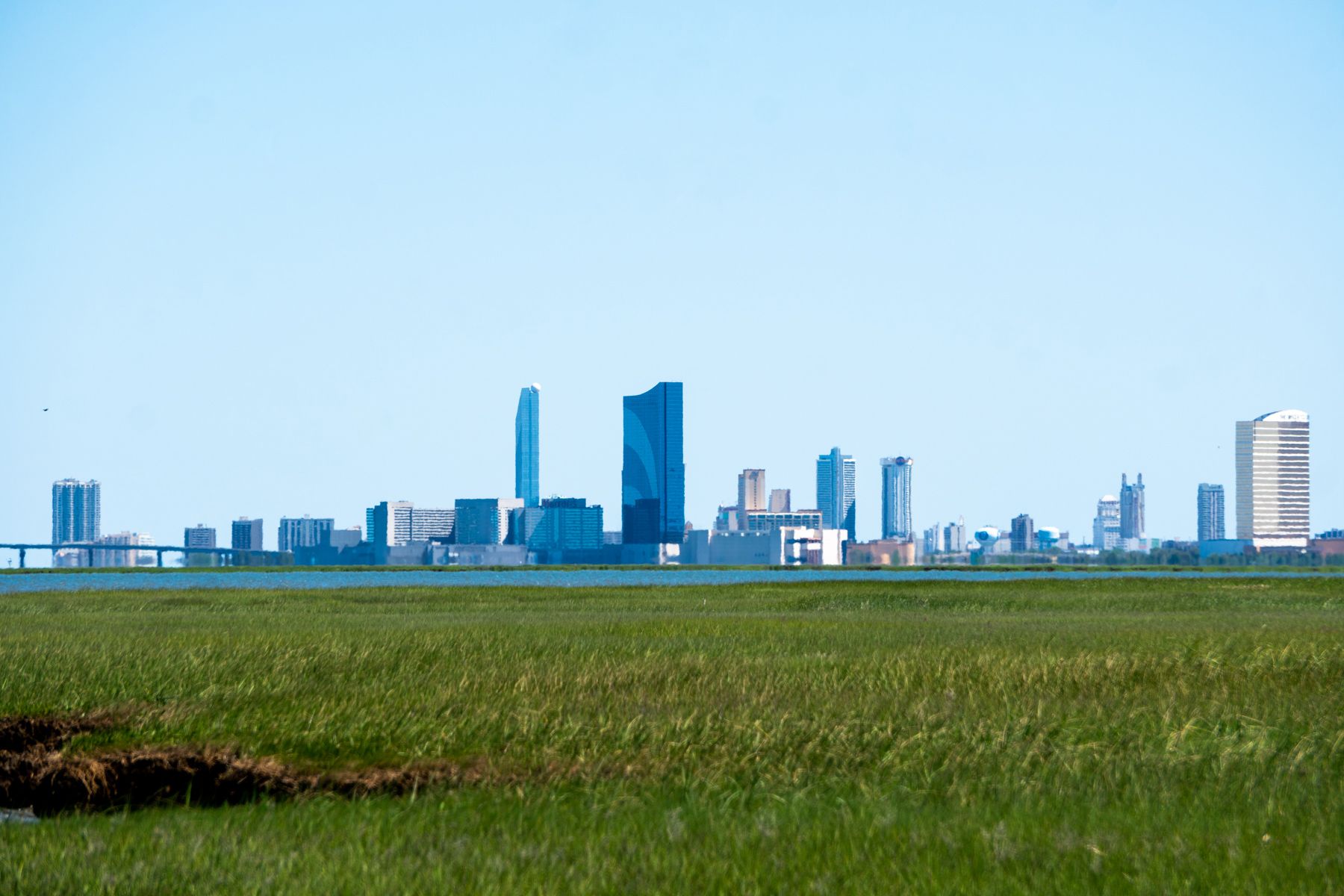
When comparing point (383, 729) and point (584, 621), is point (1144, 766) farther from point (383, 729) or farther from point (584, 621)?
point (584, 621)

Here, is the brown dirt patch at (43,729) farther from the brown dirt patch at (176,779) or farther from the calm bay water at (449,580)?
the calm bay water at (449,580)

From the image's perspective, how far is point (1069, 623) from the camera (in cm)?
4506

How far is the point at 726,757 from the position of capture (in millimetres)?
17609

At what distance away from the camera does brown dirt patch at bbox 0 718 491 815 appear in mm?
16875

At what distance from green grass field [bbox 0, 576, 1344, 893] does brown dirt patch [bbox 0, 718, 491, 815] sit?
58 centimetres

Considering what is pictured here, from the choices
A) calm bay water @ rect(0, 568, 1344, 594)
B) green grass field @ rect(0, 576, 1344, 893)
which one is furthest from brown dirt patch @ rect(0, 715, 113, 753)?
calm bay water @ rect(0, 568, 1344, 594)

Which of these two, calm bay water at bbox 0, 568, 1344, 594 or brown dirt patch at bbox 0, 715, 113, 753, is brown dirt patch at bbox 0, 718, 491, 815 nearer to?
brown dirt patch at bbox 0, 715, 113, 753

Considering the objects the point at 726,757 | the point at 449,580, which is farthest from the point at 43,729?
the point at 449,580

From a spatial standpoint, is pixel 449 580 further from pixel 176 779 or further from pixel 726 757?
pixel 726 757

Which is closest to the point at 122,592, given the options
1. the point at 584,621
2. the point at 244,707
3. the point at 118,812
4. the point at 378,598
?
the point at 378,598

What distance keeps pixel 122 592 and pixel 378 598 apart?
2102 centimetres

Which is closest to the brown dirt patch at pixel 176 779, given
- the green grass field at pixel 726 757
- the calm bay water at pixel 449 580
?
the green grass field at pixel 726 757

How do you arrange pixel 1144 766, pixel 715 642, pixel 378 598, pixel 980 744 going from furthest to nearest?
1. pixel 378 598
2. pixel 715 642
3. pixel 980 744
4. pixel 1144 766

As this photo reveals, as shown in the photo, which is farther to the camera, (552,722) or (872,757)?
(552,722)
